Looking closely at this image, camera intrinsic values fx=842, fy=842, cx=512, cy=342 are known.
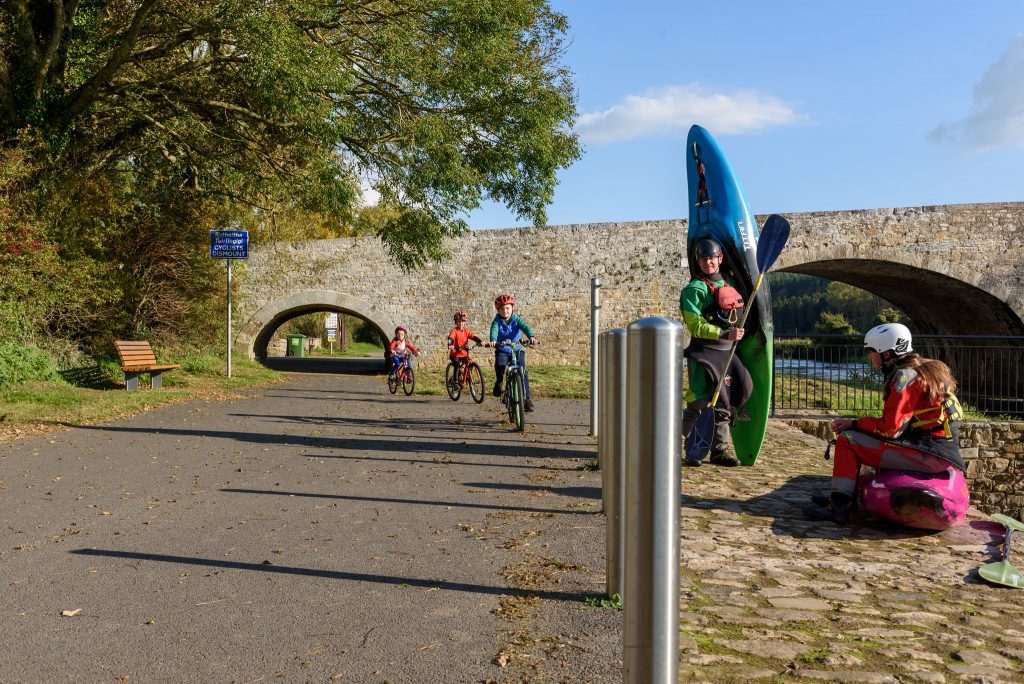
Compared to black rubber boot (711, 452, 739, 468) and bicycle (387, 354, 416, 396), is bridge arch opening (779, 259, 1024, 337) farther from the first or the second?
black rubber boot (711, 452, 739, 468)

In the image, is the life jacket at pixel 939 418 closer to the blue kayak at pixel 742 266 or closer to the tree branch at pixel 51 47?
the blue kayak at pixel 742 266

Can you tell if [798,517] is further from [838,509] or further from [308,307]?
[308,307]

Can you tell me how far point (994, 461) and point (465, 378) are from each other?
27.0 feet

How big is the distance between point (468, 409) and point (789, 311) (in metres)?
86.9

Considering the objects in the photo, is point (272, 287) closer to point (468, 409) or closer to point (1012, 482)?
point (468, 409)

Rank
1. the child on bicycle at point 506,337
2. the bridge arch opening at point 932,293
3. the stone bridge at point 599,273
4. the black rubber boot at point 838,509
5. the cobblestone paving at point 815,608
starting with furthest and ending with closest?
the bridge arch opening at point 932,293, the stone bridge at point 599,273, the child on bicycle at point 506,337, the black rubber boot at point 838,509, the cobblestone paving at point 815,608

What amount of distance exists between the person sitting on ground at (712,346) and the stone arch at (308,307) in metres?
17.7

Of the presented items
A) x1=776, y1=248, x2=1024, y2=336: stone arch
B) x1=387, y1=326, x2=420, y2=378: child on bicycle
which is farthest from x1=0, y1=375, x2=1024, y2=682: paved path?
x1=776, y1=248, x2=1024, y2=336: stone arch

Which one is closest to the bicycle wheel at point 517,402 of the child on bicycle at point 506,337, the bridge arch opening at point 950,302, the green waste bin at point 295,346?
the child on bicycle at point 506,337

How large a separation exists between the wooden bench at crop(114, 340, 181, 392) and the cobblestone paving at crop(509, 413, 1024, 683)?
11.2 metres

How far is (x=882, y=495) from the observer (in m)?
5.00

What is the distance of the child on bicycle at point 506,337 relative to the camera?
34.2 feet

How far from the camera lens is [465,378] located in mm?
14031

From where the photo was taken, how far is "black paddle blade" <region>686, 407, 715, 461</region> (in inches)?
294
